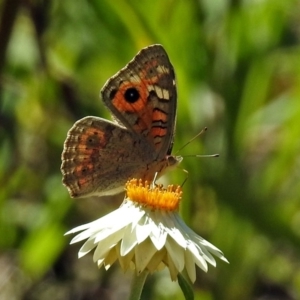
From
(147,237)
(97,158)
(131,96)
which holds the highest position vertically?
(131,96)

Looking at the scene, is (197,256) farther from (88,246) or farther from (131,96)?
(131,96)

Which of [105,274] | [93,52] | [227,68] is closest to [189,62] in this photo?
[227,68]

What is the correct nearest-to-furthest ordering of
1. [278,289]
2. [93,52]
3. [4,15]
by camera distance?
[4,15] → [93,52] → [278,289]

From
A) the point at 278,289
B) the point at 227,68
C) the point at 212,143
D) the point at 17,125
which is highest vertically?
the point at 17,125

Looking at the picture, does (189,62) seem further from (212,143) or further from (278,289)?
(278,289)

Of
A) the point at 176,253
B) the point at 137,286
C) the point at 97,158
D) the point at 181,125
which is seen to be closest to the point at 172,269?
the point at 176,253

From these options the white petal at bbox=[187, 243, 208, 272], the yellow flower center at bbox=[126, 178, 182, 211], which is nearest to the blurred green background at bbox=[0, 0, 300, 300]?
the yellow flower center at bbox=[126, 178, 182, 211]
